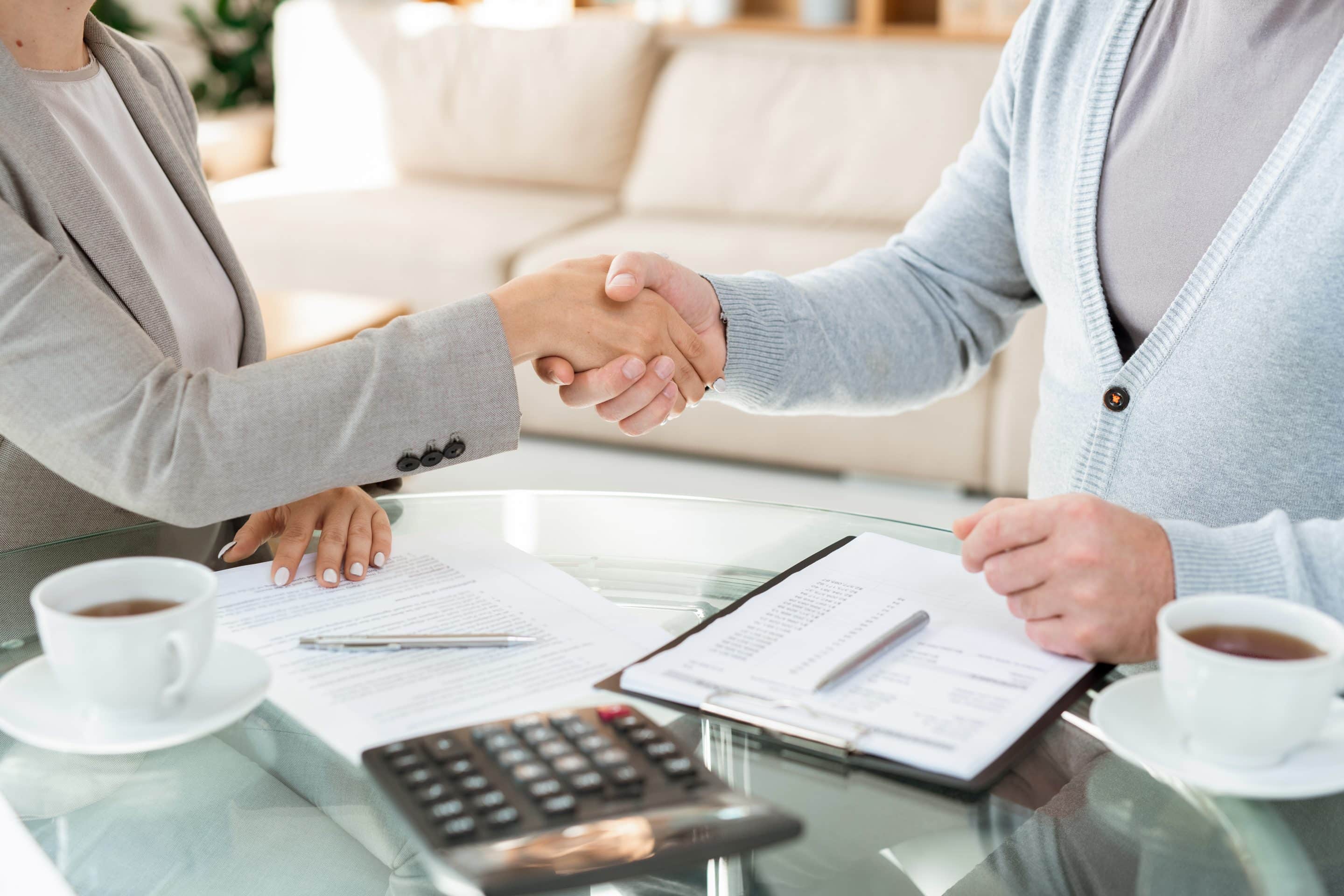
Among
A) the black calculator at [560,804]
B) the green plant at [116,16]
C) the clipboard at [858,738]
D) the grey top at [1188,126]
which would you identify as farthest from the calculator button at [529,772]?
the green plant at [116,16]

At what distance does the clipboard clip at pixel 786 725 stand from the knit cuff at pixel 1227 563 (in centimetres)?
26

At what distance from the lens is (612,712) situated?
702 millimetres

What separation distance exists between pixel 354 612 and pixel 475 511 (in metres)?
0.27

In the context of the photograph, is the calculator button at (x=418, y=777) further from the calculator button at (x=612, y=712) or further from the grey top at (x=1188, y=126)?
the grey top at (x=1188, y=126)

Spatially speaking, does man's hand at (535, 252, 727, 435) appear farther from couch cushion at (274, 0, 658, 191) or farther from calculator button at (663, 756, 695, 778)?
couch cushion at (274, 0, 658, 191)

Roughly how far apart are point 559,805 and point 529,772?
34mm

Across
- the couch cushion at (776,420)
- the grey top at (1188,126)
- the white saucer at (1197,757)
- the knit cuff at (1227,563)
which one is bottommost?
the couch cushion at (776,420)

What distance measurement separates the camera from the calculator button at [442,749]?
2.16 ft

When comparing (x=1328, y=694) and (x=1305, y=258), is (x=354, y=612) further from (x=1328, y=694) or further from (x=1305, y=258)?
(x=1305, y=258)

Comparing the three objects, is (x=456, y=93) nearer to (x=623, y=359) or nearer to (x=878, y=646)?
(x=623, y=359)

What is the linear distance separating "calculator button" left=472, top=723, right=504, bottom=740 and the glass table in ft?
0.20

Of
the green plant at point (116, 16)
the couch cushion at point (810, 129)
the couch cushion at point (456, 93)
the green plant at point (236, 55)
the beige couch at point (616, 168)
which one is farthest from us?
the green plant at point (236, 55)

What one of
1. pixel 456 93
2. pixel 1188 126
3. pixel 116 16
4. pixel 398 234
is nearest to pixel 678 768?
pixel 1188 126

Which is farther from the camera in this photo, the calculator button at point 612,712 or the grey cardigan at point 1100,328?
the grey cardigan at point 1100,328
